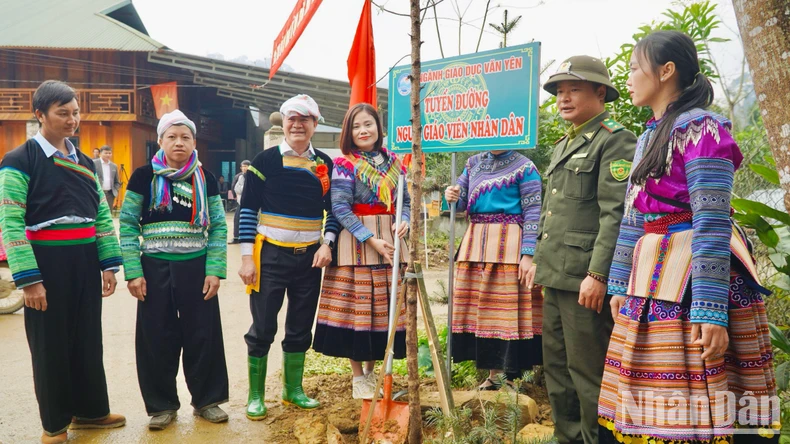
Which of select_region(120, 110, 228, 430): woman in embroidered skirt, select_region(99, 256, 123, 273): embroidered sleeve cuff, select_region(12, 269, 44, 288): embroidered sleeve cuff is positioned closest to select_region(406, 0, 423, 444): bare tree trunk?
select_region(120, 110, 228, 430): woman in embroidered skirt

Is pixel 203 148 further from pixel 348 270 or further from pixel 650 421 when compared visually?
pixel 650 421

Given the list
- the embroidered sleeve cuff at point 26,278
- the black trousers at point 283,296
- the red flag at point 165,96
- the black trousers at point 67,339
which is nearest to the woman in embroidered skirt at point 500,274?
the black trousers at point 283,296

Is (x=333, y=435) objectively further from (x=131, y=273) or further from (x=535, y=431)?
(x=131, y=273)

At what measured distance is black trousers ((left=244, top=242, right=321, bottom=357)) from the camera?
370 cm

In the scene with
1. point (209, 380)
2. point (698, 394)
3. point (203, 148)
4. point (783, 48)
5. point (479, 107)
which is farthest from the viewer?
point (203, 148)

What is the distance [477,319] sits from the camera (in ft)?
12.3

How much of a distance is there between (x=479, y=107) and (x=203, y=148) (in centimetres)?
2244

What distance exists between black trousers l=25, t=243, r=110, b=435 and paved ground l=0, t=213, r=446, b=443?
19 centimetres

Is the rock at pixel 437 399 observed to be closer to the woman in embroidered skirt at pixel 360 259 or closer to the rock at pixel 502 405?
the rock at pixel 502 405

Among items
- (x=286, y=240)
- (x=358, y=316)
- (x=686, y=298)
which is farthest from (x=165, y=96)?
(x=686, y=298)

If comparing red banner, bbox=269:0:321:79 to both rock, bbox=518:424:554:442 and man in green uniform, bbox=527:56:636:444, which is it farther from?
rock, bbox=518:424:554:442

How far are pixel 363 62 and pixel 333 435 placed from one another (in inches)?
90.7

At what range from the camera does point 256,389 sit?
147 inches

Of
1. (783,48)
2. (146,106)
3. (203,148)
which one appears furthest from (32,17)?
(783,48)
